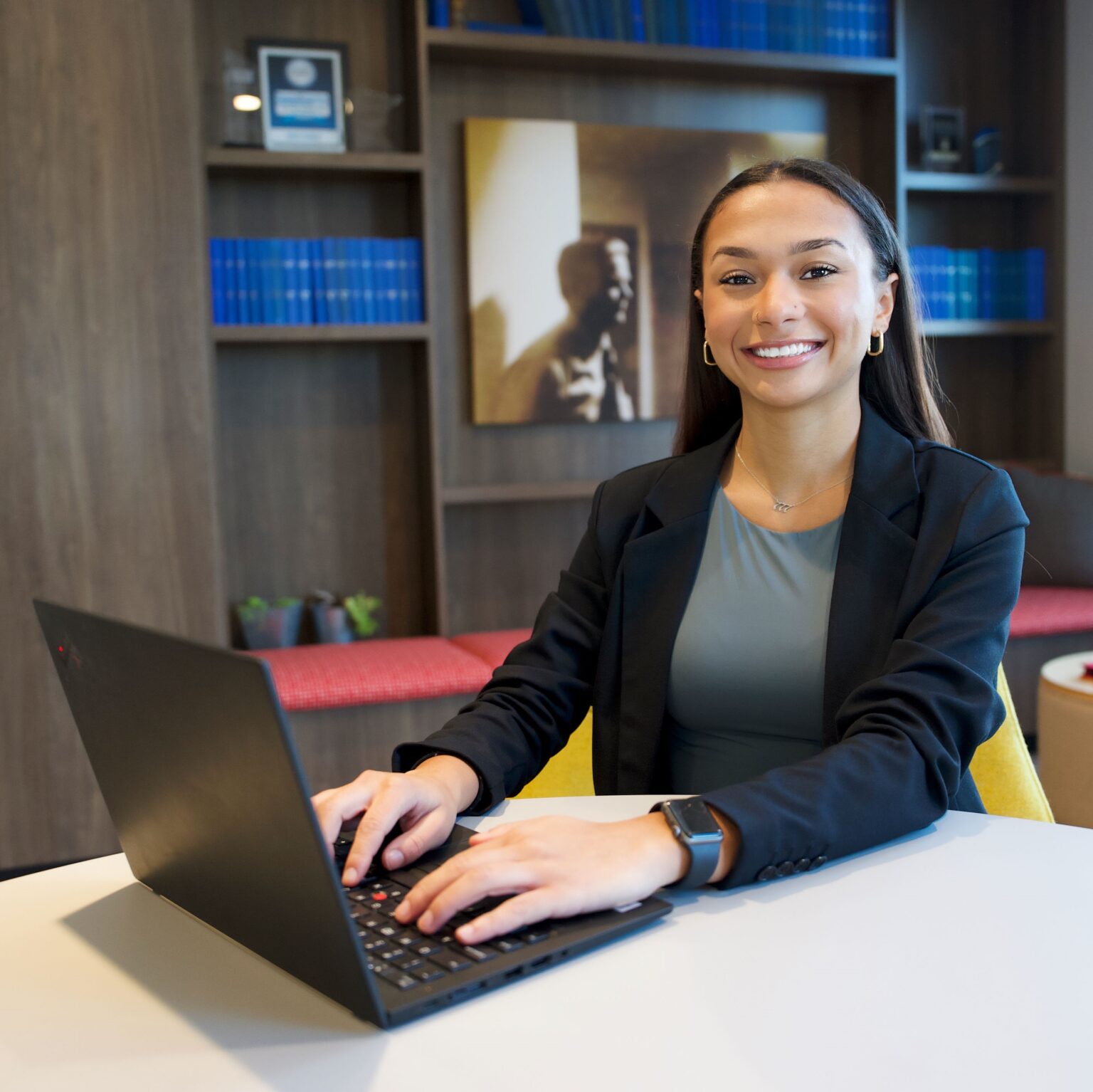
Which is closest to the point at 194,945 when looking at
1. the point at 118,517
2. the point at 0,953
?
the point at 0,953

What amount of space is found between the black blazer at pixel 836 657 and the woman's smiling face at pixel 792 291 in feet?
0.37

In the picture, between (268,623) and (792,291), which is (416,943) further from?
(268,623)

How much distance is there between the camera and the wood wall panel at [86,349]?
9.66ft

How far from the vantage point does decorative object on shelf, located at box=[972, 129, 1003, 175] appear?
4254 mm

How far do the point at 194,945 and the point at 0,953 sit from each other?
0.16 metres

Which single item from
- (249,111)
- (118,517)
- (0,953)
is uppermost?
(249,111)

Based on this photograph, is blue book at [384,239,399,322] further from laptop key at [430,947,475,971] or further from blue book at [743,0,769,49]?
laptop key at [430,947,475,971]

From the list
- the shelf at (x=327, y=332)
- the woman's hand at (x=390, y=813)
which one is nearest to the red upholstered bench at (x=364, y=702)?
the shelf at (x=327, y=332)

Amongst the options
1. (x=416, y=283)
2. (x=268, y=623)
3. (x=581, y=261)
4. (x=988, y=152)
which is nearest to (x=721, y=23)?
(x=581, y=261)

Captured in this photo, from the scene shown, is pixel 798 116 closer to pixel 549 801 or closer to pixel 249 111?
pixel 249 111

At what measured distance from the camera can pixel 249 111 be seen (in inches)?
136

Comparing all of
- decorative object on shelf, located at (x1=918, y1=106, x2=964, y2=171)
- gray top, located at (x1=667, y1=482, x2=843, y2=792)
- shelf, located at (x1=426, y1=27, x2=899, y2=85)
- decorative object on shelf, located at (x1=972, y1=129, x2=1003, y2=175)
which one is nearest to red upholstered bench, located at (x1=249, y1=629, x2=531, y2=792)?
gray top, located at (x1=667, y1=482, x2=843, y2=792)

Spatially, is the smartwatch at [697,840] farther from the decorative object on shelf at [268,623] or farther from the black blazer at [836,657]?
the decorative object on shelf at [268,623]

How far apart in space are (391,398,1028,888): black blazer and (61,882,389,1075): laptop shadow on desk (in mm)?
355
